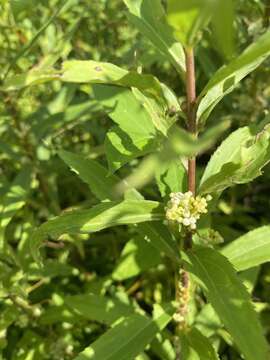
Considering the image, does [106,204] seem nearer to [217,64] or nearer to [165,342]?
[165,342]

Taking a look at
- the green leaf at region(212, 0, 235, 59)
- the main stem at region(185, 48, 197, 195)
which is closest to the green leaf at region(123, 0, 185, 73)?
the main stem at region(185, 48, 197, 195)

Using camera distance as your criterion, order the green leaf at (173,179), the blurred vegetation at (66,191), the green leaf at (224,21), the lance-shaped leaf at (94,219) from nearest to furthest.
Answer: the green leaf at (224,21)
the lance-shaped leaf at (94,219)
the green leaf at (173,179)
the blurred vegetation at (66,191)

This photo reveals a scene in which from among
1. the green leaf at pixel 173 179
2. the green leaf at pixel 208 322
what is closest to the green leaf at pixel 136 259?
the green leaf at pixel 208 322

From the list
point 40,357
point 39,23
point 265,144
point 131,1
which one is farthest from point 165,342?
point 39,23

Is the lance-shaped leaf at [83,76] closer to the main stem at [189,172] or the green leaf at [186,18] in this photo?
the main stem at [189,172]

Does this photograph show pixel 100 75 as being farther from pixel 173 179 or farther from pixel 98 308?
pixel 98 308

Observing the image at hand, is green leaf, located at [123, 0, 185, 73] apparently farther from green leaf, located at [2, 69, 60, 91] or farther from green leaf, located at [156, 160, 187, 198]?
green leaf, located at [156, 160, 187, 198]

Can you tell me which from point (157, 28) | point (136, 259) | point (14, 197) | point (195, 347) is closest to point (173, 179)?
point (157, 28)
